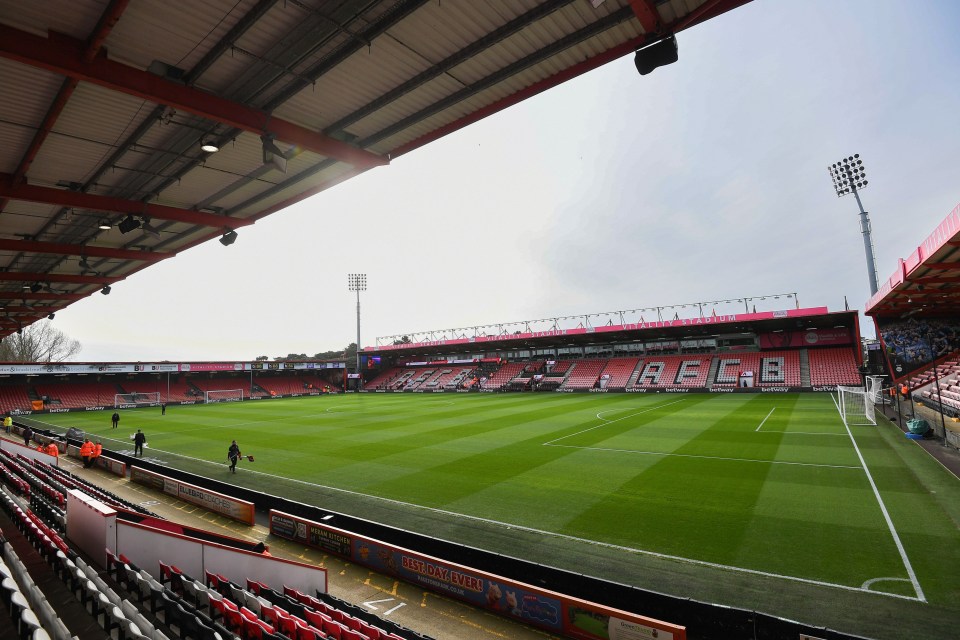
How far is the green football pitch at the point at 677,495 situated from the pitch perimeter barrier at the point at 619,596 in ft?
4.96

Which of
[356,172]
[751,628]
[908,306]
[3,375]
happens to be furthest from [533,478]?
[3,375]

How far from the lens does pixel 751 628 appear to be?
226 inches

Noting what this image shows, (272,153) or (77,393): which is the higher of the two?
(272,153)

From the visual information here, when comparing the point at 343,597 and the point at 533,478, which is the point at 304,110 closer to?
the point at 343,597

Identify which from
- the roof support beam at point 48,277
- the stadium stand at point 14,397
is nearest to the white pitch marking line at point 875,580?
the roof support beam at point 48,277

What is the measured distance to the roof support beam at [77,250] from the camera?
11.9 meters

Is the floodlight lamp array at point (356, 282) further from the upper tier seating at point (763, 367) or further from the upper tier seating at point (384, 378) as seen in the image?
the upper tier seating at point (763, 367)

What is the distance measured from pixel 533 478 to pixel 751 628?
29.6ft

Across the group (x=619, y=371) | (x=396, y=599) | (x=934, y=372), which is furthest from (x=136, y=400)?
(x=934, y=372)

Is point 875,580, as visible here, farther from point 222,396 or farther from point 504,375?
point 222,396

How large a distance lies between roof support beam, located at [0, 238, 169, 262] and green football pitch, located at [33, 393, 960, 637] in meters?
7.84

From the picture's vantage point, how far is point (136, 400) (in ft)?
162

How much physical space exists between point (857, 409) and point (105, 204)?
113 feet

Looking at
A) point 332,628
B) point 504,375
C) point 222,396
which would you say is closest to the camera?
point 332,628
